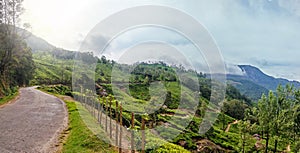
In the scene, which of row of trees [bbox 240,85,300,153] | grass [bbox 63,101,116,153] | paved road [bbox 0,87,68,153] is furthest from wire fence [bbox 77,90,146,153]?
row of trees [bbox 240,85,300,153]

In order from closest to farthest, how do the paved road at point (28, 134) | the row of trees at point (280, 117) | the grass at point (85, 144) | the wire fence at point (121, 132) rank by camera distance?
the wire fence at point (121, 132) → the grass at point (85, 144) → the paved road at point (28, 134) → the row of trees at point (280, 117)

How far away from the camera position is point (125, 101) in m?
15.0

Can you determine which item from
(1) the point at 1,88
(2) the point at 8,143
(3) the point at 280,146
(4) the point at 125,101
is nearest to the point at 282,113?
(3) the point at 280,146

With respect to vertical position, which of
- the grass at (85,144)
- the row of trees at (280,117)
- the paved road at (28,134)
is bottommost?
the row of trees at (280,117)

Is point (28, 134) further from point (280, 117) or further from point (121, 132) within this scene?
point (280, 117)

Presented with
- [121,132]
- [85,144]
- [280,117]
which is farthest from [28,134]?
[280,117]

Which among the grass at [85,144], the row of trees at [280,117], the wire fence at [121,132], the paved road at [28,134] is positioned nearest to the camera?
the wire fence at [121,132]

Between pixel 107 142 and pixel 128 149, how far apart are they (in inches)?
55.4

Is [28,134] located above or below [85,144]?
below

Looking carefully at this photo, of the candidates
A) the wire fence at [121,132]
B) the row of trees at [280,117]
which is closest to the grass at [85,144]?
the wire fence at [121,132]

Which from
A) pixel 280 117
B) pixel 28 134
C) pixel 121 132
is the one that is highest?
pixel 121 132

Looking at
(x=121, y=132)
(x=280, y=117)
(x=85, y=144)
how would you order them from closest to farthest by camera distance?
(x=121, y=132) → (x=85, y=144) → (x=280, y=117)

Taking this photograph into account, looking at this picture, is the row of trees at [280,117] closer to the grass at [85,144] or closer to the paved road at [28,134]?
the paved road at [28,134]

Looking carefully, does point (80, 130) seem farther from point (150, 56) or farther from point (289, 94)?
point (289, 94)
